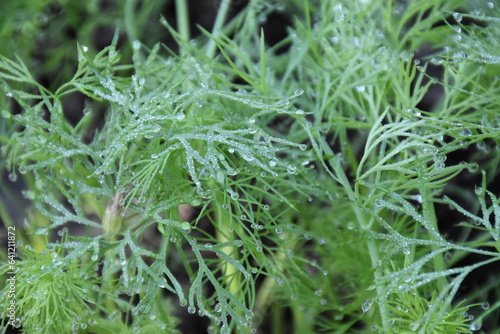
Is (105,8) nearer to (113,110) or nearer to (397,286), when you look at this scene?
(113,110)

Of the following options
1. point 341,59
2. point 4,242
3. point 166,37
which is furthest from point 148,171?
point 166,37

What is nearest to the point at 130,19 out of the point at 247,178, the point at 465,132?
the point at 247,178

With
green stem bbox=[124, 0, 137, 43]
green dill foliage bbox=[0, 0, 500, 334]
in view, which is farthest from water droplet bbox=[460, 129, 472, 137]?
green stem bbox=[124, 0, 137, 43]

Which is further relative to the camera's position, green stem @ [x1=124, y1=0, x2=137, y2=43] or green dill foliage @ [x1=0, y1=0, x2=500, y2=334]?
green stem @ [x1=124, y1=0, x2=137, y2=43]

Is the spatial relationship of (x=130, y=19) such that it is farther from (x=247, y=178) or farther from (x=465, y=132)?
(x=465, y=132)

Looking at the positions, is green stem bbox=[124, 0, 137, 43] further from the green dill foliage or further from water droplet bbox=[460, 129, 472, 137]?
water droplet bbox=[460, 129, 472, 137]

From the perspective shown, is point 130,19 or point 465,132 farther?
point 130,19

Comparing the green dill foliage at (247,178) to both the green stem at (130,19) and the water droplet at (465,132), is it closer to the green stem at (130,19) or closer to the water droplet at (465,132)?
the water droplet at (465,132)

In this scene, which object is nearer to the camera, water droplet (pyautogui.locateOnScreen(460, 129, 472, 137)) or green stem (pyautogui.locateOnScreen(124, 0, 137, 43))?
water droplet (pyautogui.locateOnScreen(460, 129, 472, 137))

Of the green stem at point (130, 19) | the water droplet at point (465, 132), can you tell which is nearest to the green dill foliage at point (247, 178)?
the water droplet at point (465, 132)

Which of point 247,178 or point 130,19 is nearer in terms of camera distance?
point 247,178

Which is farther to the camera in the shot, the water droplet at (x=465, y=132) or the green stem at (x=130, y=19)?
the green stem at (x=130, y=19)
